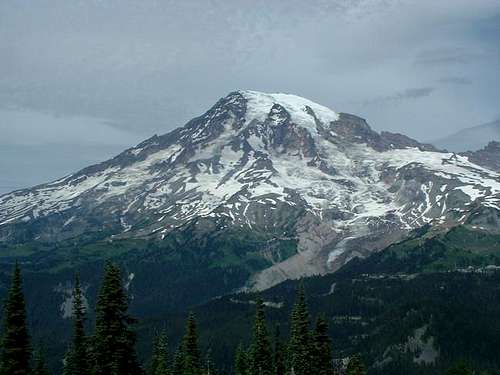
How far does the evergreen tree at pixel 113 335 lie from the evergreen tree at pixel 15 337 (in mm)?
5344

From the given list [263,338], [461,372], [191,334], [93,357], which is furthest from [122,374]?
[461,372]

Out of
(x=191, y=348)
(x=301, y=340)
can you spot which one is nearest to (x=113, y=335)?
(x=301, y=340)

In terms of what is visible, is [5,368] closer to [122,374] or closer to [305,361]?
[122,374]

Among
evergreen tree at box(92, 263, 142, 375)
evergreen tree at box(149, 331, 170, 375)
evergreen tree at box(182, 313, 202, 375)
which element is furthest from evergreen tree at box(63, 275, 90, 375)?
evergreen tree at box(149, 331, 170, 375)

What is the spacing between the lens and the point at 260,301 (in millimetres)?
95062

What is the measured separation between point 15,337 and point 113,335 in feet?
23.5

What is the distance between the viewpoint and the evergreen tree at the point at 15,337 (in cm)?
4906

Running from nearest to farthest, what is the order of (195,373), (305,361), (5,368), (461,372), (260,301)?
(5,368), (305,361), (195,373), (260,301), (461,372)

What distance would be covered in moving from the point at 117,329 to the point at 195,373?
3632 centimetres

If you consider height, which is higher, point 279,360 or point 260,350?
point 260,350

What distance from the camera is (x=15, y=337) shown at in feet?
163

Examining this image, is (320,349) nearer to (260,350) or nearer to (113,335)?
(260,350)

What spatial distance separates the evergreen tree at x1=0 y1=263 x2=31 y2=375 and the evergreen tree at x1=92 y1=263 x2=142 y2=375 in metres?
5.34

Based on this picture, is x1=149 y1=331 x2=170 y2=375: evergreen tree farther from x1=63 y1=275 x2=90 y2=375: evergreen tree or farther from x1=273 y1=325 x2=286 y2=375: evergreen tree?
x1=63 y1=275 x2=90 y2=375: evergreen tree
